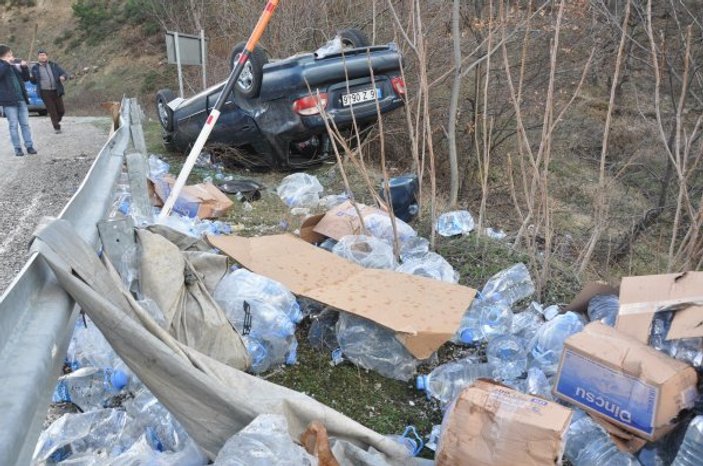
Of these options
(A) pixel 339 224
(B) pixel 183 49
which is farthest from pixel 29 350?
(B) pixel 183 49

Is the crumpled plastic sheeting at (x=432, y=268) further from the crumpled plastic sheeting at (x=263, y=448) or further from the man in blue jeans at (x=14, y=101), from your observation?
the man in blue jeans at (x=14, y=101)

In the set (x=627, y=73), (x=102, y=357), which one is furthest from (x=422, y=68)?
(x=627, y=73)

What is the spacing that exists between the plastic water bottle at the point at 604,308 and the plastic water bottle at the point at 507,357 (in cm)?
42

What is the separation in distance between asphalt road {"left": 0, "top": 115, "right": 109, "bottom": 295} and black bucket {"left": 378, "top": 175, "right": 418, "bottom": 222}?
2.68m

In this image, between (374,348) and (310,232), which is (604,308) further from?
(310,232)

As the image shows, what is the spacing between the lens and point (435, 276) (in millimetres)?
3535

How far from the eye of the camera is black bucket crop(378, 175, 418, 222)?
14.9 ft

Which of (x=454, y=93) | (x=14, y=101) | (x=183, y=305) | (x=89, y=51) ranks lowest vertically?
(x=183, y=305)

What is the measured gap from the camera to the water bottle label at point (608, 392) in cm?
209

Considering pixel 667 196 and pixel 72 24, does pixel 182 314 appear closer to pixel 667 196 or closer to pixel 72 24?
pixel 667 196

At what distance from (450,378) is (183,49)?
7.41m

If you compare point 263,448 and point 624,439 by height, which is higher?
point 263,448

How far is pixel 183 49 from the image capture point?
331 inches

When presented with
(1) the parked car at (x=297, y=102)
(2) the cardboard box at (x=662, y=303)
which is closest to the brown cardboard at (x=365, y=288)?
(2) the cardboard box at (x=662, y=303)
